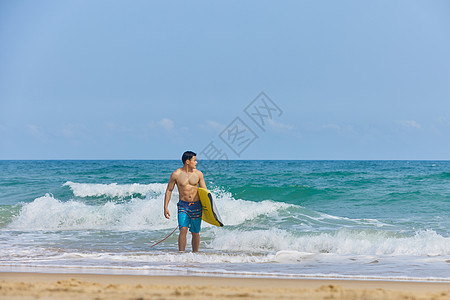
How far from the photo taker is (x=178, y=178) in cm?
730

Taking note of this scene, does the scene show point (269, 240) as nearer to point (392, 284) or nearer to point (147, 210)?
point (392, 284)

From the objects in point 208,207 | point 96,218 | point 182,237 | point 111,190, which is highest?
point 208,207

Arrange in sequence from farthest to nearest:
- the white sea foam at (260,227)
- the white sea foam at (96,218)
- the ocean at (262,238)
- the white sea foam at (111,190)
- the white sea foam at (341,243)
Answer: the white sea foam at (111,190), the white sea foam at (96,218), the white sea foam at (260,227), the white sea foam at (341,243), the ocean at (262,238)

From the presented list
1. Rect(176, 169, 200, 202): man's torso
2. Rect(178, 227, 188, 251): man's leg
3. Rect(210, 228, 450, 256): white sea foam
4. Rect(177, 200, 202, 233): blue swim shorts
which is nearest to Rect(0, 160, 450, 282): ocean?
Rect(210, 228, 450, 256): white sea foam

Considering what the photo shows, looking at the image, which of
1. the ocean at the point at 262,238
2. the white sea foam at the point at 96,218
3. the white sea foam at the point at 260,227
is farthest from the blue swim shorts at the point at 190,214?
the white sea foam at the point at 96,218

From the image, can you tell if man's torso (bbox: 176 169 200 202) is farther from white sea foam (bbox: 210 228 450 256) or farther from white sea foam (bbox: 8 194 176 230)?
white sea foam (bbox: 8 194 176 230)

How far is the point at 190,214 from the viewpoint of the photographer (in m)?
7.37

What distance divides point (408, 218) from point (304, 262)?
19.2 feet

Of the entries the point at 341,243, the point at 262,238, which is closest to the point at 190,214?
the point at 262,238

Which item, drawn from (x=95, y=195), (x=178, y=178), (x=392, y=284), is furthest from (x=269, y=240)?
(x=95, y=195)

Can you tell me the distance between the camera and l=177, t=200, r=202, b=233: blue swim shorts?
7.35 meters

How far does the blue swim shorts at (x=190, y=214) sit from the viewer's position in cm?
735

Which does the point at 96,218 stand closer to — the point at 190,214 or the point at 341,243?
the point at 190,214

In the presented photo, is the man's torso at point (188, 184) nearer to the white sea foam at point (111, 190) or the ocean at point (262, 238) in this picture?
the ocean at point (262, 238)
